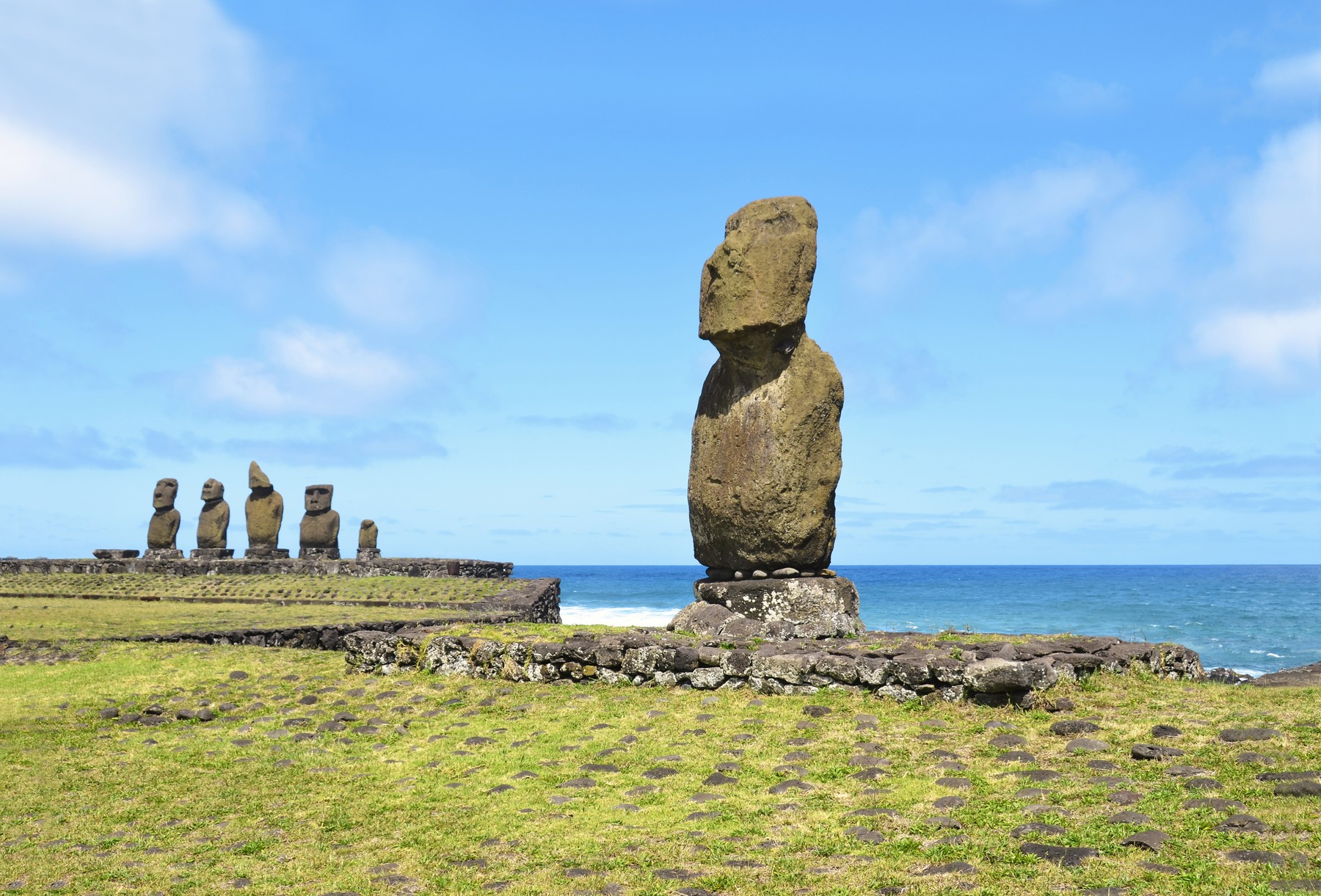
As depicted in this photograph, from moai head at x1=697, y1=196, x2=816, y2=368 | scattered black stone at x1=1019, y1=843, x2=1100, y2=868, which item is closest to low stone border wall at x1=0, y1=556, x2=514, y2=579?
moai head at x1=697, y1=196, x2=816, y2=368

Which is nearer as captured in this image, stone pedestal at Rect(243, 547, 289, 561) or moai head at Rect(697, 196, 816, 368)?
moai head at Rect(697, 196, 816, 368)

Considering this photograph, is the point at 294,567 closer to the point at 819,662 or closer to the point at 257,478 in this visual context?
the point at 257,478

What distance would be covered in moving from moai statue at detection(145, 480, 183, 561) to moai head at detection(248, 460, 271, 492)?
3953 millimetres

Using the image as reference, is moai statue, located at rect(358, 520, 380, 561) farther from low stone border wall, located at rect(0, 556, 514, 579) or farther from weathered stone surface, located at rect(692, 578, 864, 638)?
weathered stone surface, located at rect(692, 578, 864, 638)

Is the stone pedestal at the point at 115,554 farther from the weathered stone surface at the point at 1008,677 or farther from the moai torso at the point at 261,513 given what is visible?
the weathered stone surface at the point at 1008,677

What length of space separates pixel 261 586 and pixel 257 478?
8.94 metres

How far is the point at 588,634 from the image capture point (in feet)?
42.8

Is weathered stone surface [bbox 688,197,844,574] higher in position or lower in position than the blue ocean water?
Answer: higher

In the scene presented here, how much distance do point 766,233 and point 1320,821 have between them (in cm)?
864

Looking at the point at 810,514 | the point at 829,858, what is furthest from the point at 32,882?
the point at 810,514

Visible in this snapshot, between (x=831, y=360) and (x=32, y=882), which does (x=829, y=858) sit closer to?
(x=32, y=882)

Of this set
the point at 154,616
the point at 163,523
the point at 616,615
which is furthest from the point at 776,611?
the point at 616,615

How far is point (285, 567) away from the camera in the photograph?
1532 inches

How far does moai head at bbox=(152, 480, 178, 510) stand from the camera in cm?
4181
